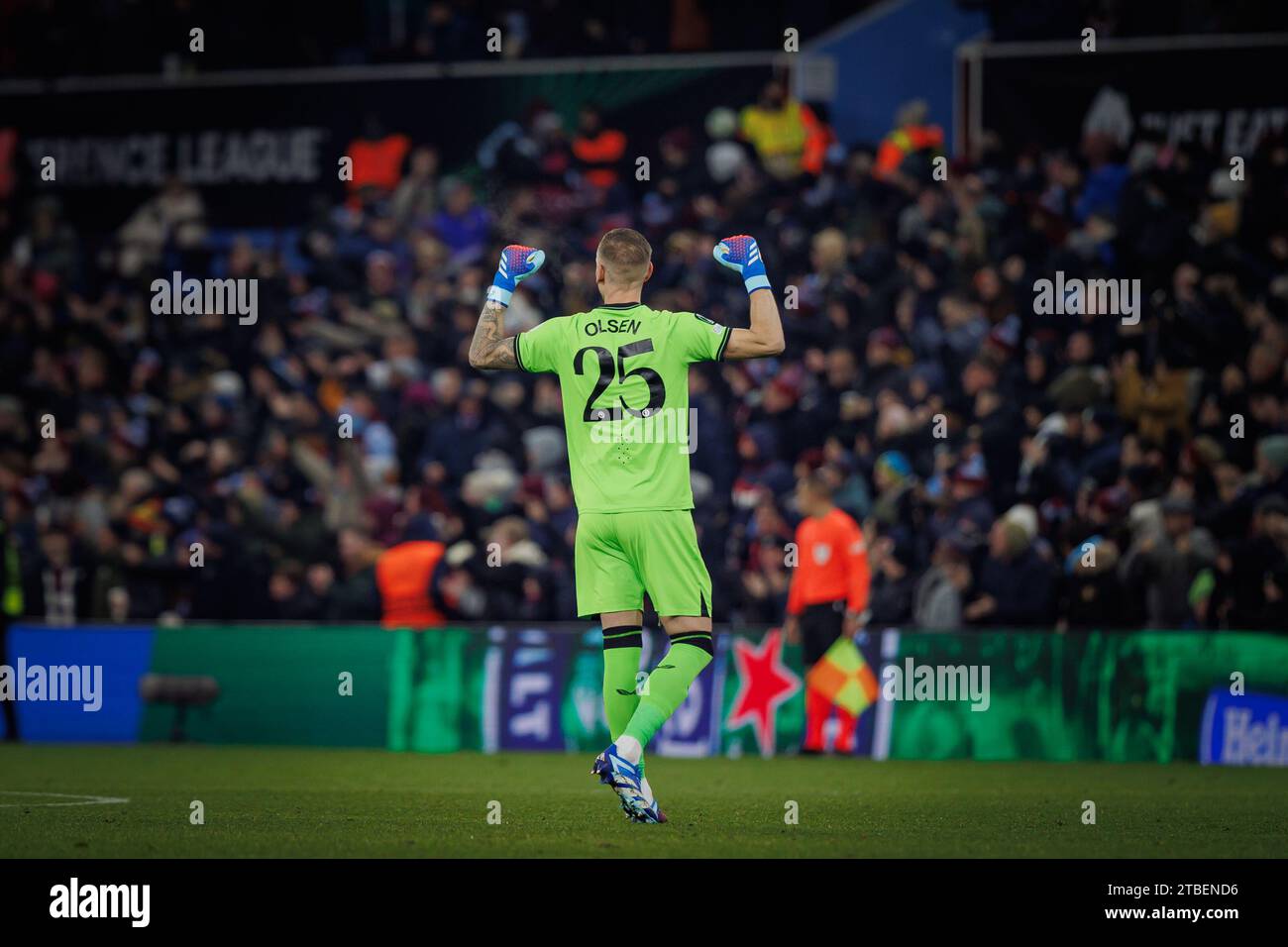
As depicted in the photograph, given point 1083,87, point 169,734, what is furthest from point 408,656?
point 1083,87

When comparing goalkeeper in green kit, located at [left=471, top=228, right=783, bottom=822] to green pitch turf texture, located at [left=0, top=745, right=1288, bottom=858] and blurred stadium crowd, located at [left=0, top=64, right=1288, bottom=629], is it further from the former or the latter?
blurred stadium crowd, located at [left=0, top=64, right=1288, bottom=629]

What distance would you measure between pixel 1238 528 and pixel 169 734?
9225mm

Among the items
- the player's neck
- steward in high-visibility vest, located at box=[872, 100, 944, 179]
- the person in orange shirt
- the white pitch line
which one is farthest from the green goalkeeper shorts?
steward in high-visibility vest, located at box=[872, 100, 944, 179]

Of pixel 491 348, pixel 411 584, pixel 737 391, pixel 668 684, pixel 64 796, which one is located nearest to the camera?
pixel 668 684

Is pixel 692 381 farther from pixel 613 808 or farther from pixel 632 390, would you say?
pixel 632 390

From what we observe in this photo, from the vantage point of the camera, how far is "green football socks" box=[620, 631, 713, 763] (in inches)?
348

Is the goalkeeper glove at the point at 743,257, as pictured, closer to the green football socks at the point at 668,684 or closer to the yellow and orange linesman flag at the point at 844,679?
the green football socks at the point at 668,684

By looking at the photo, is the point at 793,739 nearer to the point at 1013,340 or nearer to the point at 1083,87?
the point at 1013,340

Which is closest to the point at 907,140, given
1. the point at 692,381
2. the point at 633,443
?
the point at 692,381

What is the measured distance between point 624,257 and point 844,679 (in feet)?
24.5

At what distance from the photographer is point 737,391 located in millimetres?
19234

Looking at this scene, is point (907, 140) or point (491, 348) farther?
point (907, 140)

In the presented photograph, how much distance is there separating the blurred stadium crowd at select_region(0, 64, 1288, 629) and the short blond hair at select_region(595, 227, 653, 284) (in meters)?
7.44

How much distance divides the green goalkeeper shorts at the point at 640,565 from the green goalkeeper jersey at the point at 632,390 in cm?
6
